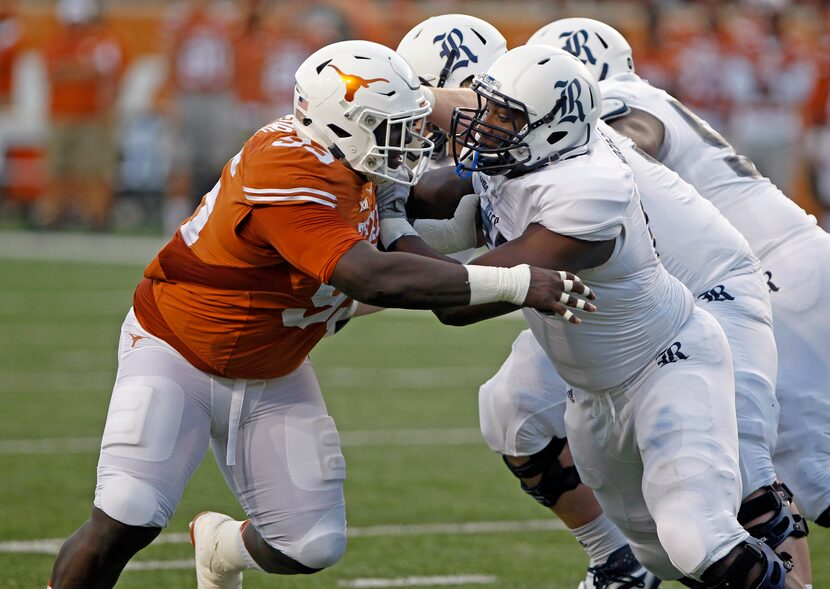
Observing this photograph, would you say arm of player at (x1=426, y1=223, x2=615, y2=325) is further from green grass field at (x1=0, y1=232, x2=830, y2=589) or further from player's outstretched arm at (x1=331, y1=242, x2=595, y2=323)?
green grass field at (x1=0, y1=232, x2=830, y2=589)

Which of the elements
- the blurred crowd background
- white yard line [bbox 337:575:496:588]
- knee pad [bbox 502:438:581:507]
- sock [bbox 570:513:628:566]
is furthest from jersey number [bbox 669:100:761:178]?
the blurred crowd background

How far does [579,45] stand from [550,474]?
1.54 m

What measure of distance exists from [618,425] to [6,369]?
560 cm

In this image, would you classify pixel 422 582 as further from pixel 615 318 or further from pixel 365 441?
pixel 365 441

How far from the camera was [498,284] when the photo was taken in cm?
351

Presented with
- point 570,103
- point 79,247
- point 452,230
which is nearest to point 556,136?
point 570,103

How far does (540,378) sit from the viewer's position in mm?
4695

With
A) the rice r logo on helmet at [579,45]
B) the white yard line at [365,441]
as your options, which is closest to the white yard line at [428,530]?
the white yard line at [365,441]

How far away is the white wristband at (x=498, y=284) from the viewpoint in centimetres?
349

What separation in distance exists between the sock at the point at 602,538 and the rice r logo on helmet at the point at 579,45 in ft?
5.31

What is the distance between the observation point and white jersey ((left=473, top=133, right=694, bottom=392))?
3633mm

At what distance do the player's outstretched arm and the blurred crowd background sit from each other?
11.1m

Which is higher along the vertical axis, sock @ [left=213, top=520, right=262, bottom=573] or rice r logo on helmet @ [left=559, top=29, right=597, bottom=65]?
rice r logo on helmet @ [left=559, top=29, right=597, bottom=65]

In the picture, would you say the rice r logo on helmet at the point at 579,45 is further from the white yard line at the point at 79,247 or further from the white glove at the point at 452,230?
Answer: the white yard line at the point at 79,247
